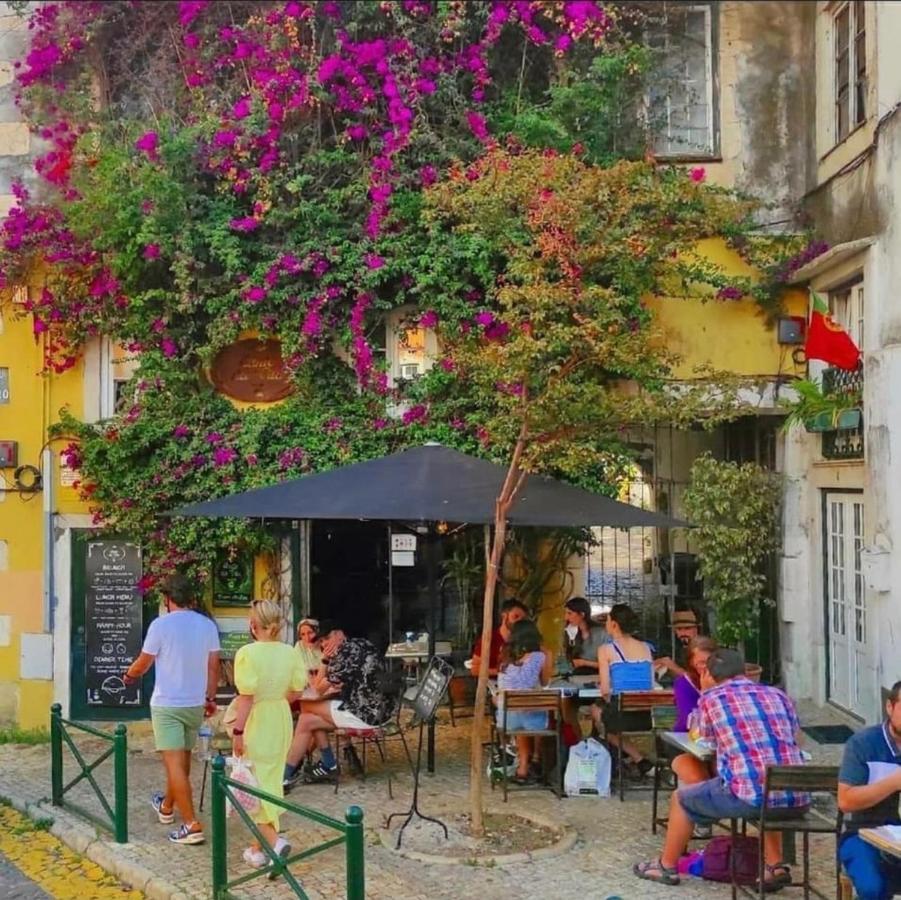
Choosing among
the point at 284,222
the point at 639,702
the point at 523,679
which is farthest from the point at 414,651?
the point at 284,222

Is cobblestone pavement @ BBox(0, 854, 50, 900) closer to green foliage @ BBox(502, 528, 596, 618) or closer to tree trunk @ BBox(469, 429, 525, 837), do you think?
tree trunk @ BBox(469, 429, 525, 837)

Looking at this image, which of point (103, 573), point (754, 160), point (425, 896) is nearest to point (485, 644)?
point (425, 896)

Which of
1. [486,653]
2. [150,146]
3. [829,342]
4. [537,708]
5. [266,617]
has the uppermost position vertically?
[150,146]

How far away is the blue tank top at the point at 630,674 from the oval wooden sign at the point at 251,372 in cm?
470

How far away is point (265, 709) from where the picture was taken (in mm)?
5879

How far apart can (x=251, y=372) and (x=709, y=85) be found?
5593 millimetres

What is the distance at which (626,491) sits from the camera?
11.3m

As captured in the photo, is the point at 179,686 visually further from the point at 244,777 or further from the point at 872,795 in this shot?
the point at 872,795

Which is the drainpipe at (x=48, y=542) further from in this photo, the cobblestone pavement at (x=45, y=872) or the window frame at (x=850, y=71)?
the window frame at (x=850, y=71)

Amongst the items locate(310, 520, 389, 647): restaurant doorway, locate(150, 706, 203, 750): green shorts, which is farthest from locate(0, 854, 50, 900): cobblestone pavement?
locate(310, 520, 389, 647): restaurant doorway

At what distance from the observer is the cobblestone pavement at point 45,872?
19.5 feet

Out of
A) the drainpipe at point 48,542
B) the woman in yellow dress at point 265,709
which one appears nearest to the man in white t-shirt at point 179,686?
the woman in yellow dress at point 265,709

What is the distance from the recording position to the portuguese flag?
9.41 meters

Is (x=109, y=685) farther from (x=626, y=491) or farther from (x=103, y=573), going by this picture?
(x=626, y=491)
